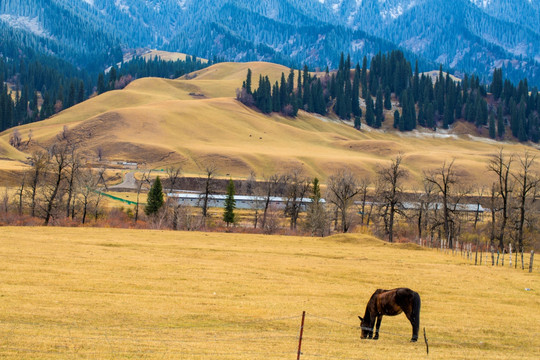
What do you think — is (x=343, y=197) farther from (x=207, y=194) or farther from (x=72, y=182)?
(x=72, y=182)

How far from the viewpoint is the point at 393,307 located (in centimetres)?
1975

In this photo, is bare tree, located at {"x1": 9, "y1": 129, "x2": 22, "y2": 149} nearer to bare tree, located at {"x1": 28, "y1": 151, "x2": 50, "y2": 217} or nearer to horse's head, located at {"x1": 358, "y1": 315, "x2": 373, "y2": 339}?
bare tree, located at {"x1": 28, "y1": 151, "x2": 50, "y2": 217}

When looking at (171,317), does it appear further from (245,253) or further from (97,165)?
(97,165)

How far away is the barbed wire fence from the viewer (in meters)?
16.6

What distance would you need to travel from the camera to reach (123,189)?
4771 inches

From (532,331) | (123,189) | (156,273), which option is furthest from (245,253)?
(123,189)

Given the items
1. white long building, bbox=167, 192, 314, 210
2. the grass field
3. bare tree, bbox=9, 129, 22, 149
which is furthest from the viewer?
bare tree, bbox=9, 129, 22, 149

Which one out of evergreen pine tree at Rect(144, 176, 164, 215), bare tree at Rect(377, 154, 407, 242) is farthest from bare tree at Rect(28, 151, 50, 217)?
bare tree at Rect(377, 154, 407, 242)

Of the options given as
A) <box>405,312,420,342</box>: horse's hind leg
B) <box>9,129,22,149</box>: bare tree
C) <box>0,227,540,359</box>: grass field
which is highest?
<box>9,129,22,149</box>: bare tree

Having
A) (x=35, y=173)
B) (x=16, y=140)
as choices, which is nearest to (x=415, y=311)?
(x=35, y=173)

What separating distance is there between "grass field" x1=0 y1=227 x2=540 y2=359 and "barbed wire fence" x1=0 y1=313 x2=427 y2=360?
45mm

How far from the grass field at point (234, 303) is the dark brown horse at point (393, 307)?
70 cm

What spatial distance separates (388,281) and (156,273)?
15333 millimetres

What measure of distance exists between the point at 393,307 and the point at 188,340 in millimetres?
7751
